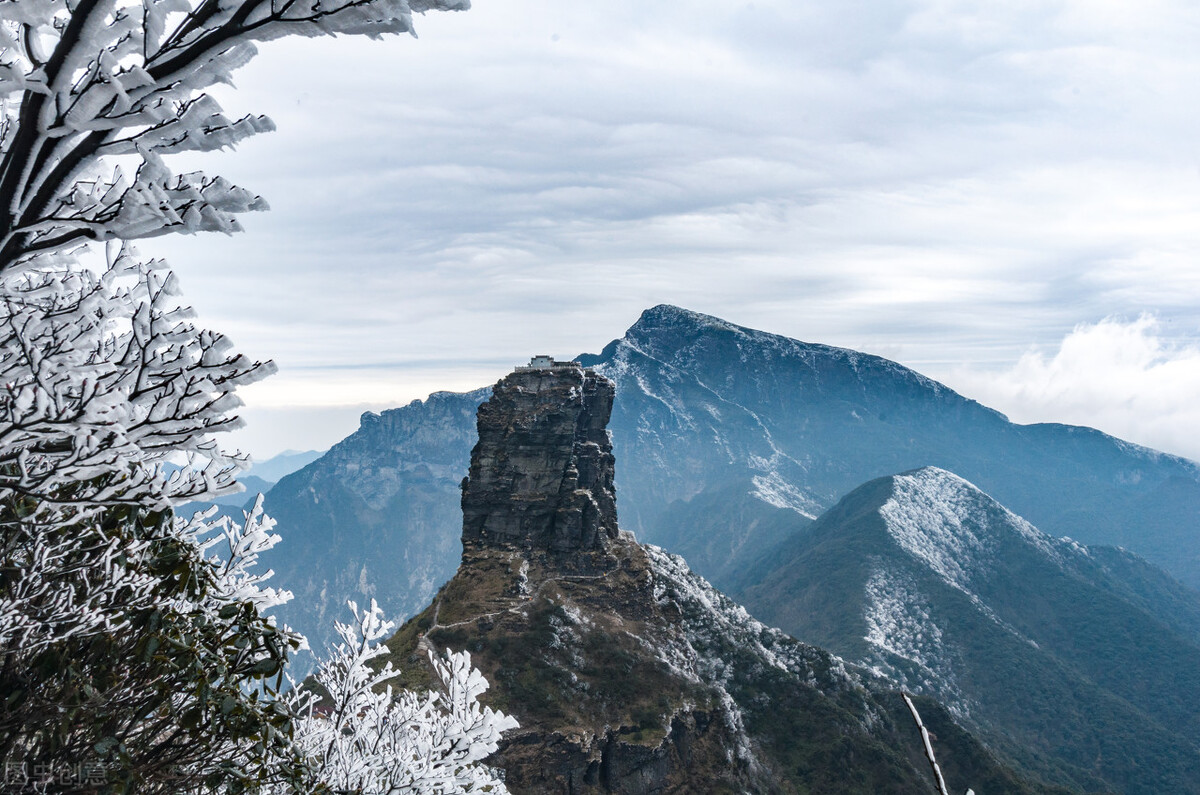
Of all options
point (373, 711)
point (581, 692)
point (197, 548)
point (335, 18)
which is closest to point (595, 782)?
point (581, 692)

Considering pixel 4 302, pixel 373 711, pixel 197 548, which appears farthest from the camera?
pixel 373 711

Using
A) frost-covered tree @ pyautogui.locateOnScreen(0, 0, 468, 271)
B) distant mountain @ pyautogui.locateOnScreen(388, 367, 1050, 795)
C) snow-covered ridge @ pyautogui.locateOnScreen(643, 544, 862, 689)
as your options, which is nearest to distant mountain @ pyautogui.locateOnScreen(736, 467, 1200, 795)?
snow-covered ridge @ pyautogui.locateOnScreen(643, 544, 862, 689)

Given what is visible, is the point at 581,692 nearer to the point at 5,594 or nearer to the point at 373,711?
the point at 373,711

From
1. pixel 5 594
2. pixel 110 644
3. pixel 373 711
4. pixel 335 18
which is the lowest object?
pixel 373 711

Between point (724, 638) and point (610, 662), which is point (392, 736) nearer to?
point (610, 662)

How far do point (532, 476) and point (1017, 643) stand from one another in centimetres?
13192

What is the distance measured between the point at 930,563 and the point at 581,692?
14809cm

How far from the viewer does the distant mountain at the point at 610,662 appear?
60.0 meters

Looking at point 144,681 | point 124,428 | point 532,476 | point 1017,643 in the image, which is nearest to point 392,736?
point 144,681

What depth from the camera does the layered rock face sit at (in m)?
79.2

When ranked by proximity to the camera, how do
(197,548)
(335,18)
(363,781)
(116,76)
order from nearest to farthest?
1. (116,76)
2. (335,18)
3. (197,548)
4. (363,781)

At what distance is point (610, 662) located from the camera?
220 feet

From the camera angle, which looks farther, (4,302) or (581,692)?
(581,692)

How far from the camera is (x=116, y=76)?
95.3 inches
